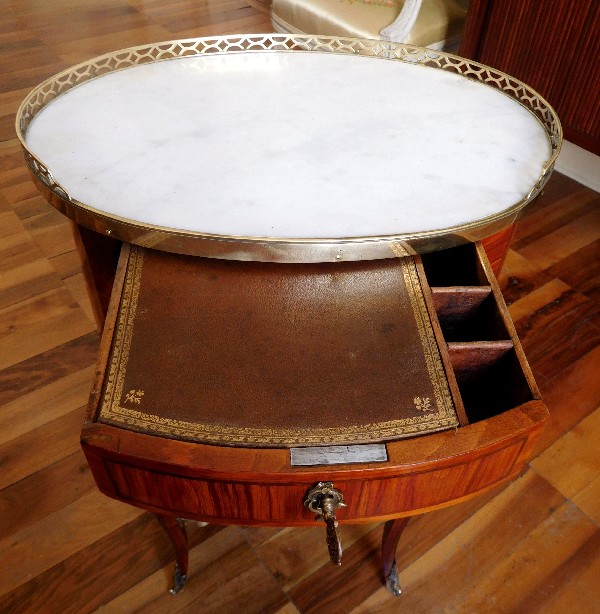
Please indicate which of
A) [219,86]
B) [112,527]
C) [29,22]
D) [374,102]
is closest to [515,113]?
[374,102]

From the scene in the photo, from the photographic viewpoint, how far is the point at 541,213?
1270 mm

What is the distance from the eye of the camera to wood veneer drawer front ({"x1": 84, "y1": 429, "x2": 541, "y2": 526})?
0.44 m

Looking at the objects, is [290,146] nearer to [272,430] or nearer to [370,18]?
[272,430]

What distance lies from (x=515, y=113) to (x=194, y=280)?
0.52 metres

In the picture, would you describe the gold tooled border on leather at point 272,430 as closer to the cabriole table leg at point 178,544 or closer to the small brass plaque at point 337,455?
the small brass plaque at point 337,455

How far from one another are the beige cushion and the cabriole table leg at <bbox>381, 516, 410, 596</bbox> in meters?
1.07

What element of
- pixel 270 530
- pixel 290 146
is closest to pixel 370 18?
pixel 290 146

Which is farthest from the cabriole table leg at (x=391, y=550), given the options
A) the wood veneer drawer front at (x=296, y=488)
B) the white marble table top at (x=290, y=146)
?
the white marble table top at (x=290, y=146)

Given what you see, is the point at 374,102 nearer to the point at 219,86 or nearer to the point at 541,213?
the point at 219,86

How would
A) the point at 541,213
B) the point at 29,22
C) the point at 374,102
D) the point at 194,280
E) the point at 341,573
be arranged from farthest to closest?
the point at 29,22 → the point at 541,213 → the point at 374,102 → the point at 341,573 → the point at 194,280

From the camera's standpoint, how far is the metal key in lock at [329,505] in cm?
44

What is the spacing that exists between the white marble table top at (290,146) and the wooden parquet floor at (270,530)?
1.24ft

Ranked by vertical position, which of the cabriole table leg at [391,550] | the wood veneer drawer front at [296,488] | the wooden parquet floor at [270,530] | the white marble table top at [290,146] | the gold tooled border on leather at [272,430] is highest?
the white marble table top at [290,146]

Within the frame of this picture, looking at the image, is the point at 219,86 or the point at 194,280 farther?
the point at 219,86
